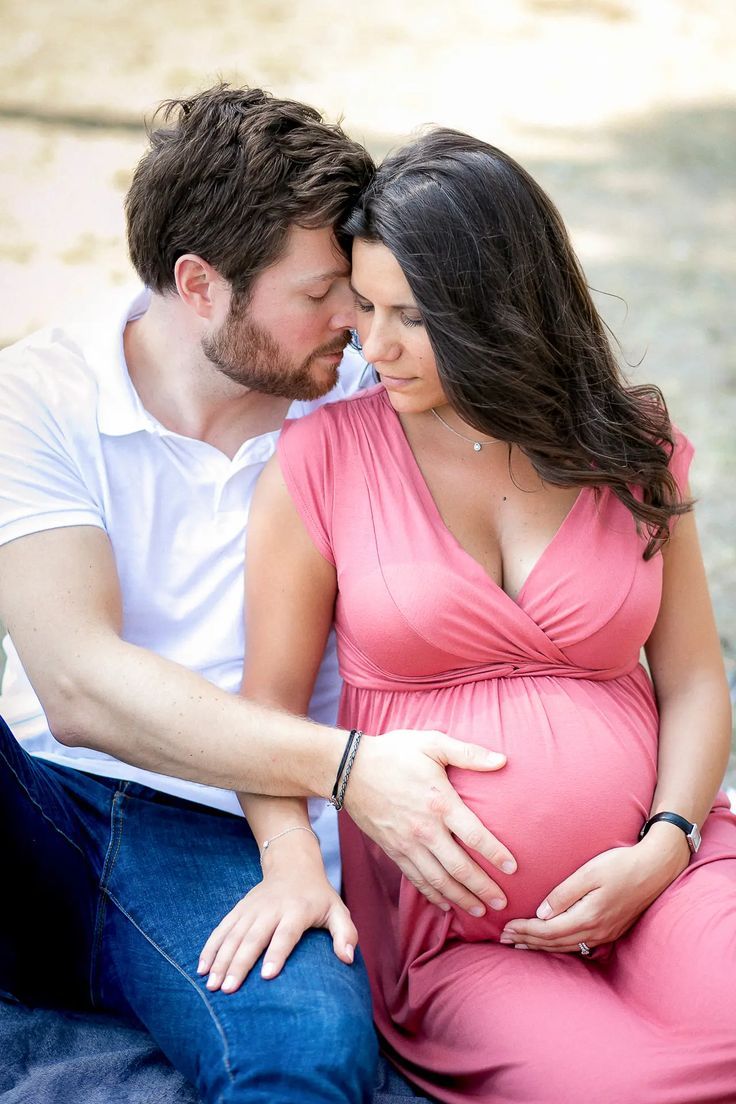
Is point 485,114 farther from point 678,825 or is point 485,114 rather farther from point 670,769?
point 678,825

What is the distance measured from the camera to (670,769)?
7.50ft

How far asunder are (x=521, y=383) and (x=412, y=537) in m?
0.34

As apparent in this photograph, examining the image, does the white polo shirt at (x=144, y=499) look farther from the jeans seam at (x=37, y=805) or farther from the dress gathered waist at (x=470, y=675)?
the dress gathered waist at (x=470, y=675)

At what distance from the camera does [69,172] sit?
6953 mm

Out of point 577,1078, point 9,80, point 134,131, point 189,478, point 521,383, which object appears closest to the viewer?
point 577,1078

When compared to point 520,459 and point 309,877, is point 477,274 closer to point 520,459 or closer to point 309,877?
point 520,459

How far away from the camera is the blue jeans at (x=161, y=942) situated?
1.88 meters

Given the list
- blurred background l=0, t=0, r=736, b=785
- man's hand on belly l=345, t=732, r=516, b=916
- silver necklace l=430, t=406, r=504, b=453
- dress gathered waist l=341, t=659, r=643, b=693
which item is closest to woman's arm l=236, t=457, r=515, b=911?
man's hand on belly l=345, t=732, r=516, b=916

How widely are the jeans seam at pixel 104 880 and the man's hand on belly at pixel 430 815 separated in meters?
0.46

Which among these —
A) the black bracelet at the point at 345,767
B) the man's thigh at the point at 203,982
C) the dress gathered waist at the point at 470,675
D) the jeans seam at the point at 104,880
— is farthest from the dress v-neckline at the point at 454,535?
the jeans seam at the point at 104,880

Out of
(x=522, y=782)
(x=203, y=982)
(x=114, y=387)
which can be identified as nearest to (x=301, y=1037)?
(x=203, y=982)

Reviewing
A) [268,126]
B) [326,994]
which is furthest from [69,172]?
[326,994]

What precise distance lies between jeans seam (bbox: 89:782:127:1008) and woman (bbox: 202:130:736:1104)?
0.26 meters

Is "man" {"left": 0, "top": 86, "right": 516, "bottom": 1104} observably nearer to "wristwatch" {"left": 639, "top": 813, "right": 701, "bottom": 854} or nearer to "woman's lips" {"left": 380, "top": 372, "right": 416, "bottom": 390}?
"woman's lips" {"left": 380, "top": 372, "right": 416, "bottom": 390}
